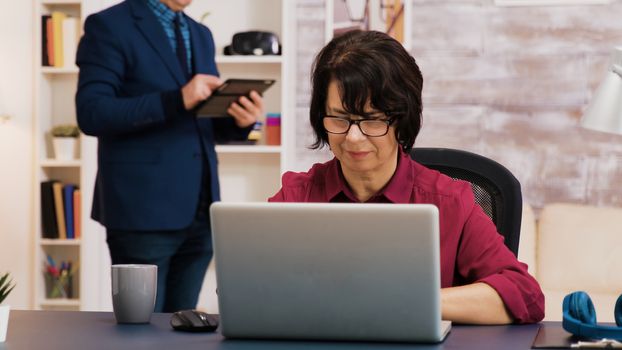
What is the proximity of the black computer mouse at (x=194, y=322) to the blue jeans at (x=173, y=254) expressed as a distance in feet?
4.26

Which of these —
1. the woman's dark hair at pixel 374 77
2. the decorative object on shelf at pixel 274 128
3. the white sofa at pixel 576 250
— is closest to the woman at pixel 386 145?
the woman's dark hair at pixel 374 77

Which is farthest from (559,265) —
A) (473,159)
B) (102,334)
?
(102,334)

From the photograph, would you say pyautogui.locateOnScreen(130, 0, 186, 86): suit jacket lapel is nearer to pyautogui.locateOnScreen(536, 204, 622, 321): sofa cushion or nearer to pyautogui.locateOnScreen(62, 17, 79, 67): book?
pyautogui.locateOnScreen(62, 17, 79, 67): book

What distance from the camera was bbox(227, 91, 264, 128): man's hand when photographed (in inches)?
113

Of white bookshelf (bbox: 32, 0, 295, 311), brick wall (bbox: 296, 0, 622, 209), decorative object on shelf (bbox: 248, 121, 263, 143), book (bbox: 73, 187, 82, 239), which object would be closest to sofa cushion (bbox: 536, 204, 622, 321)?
brick wall (bbox: 296, 0, 622, 209)

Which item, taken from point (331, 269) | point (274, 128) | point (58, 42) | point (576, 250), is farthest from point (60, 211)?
point (331, 269)

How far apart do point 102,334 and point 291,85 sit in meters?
2.97

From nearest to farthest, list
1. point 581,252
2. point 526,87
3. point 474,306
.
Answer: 1. point 474,306
2. point 581,252
3. point 526,87

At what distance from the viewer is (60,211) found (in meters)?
4.43

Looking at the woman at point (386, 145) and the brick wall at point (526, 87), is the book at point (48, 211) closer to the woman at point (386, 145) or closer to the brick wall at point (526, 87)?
the brick wall at point (526, 87)

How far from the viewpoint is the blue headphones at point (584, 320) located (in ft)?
4.53

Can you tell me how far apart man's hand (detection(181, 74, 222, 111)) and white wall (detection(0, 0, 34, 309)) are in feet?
6.31

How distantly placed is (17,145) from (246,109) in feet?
6.47

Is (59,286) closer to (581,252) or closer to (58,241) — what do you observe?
(58,241)
